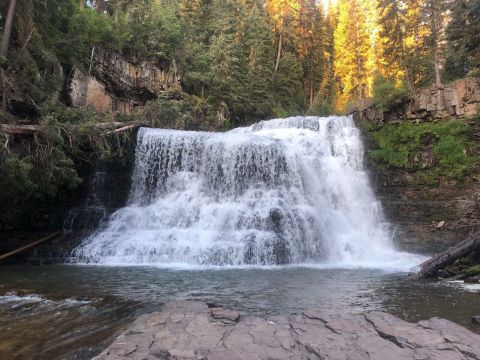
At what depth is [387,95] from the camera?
18000mm

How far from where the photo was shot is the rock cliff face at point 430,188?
48.3 ft

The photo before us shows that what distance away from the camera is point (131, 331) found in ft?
13.9

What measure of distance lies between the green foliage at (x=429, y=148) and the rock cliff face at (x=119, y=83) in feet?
43.6

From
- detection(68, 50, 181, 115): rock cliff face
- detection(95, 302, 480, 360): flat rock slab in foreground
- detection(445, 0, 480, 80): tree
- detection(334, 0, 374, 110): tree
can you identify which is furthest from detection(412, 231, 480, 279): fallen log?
detection(334, 0, 374, 110): tree

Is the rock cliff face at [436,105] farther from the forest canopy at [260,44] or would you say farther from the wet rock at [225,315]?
the wet rock at [225,315]

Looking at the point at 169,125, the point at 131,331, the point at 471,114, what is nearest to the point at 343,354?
the point at 131,331

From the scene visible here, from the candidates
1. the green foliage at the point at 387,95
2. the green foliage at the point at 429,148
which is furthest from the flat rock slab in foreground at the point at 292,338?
the green foliage at the point at 387,95

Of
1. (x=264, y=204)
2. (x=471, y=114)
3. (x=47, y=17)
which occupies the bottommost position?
(x=264, y=204)

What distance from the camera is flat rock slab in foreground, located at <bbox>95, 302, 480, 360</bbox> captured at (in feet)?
11.9

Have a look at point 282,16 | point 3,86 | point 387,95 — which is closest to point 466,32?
point 387,95

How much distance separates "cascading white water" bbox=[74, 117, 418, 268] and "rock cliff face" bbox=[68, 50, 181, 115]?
4.23m

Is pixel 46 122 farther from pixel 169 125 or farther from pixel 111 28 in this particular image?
pixel 111 28

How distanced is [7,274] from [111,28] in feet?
50.2

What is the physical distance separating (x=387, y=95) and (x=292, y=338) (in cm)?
1645
